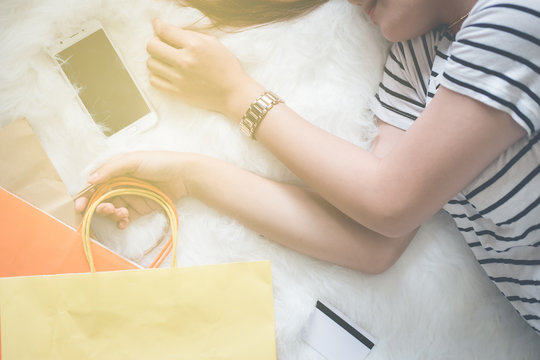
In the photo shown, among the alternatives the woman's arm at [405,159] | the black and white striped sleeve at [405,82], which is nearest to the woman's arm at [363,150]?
the woman's arm at [405,159]

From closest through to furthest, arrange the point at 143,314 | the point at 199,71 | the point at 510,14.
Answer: the point at 510,14 → the point at 143,314 → the point at 199,71

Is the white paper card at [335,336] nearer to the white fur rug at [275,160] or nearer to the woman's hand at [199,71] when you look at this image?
the white fur rug at [275,160]

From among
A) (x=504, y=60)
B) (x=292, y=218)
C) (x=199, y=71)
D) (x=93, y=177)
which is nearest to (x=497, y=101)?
(x=504, y=60)

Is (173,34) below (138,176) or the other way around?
the other way around

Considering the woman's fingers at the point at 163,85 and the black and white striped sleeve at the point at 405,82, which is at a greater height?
the black and white striped sleeve at the point at 405,82

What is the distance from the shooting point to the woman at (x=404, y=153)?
0.37 metres

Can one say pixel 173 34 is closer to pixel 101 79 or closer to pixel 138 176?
pixel 101 79

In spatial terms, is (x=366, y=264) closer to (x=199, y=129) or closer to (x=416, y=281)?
(x=416, y=281)

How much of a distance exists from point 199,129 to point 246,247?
22 centimetres

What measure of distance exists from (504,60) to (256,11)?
415mm

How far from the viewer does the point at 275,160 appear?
0.60 m

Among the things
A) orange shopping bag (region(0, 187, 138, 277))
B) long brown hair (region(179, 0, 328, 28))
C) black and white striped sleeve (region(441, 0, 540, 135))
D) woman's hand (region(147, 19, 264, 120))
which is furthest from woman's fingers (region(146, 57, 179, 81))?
black and white striped sleeve (region(441, 0, 540, 135))

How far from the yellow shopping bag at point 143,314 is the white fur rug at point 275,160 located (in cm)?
10

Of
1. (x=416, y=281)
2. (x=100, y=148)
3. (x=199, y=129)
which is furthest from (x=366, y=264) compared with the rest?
(x=100, y=148)
